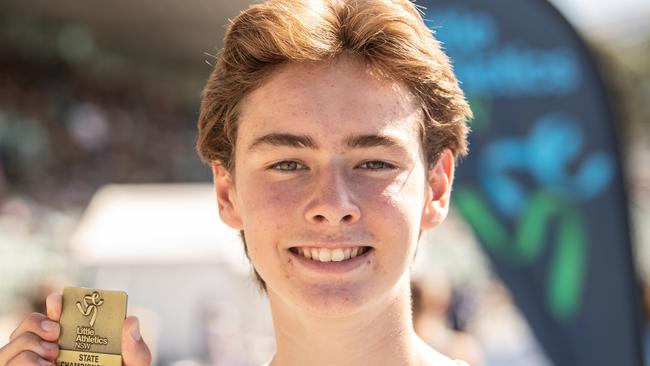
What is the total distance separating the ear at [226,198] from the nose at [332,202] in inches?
11.7

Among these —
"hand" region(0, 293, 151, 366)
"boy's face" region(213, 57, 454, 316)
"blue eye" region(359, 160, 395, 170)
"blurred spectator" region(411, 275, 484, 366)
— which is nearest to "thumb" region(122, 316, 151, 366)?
"hand" region(0, 293, 151, 366)

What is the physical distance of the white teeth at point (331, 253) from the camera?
1.84 m

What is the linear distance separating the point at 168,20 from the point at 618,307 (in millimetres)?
16453

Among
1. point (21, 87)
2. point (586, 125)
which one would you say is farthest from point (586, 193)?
point (21, 87)

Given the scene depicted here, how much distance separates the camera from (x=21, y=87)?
1609 cm

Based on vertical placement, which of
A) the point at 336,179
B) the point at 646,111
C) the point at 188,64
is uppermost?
the point at 646,111

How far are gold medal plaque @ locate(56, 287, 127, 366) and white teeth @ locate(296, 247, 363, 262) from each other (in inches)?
14.5

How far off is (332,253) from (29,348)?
60 cm

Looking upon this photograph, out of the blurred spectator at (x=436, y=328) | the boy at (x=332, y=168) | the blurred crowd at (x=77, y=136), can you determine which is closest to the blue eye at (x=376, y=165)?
the boy at (x=332, y=168)

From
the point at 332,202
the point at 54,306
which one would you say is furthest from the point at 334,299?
the point at 54,306

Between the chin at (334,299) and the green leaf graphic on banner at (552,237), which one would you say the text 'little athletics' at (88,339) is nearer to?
the chin at (334,299)

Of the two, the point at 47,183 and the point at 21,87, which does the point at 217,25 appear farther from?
the point at 47,183

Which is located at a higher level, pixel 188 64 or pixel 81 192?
pixel 188 64

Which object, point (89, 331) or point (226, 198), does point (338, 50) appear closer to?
point (226, 198)
